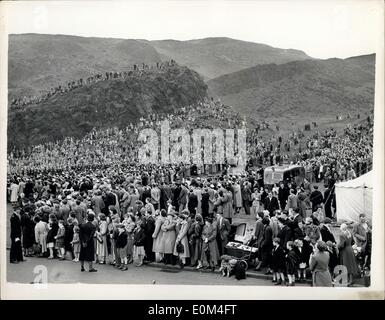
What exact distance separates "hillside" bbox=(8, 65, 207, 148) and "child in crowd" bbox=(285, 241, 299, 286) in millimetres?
14968

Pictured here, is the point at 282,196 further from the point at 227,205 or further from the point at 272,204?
the point at 227,205

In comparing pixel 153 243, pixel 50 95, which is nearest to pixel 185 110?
pixel 50 95

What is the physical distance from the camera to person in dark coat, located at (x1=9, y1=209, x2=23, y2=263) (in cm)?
1298

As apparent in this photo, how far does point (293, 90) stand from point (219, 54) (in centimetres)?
1096

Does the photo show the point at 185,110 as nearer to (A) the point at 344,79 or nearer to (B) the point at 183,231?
(A) the point at 344,79

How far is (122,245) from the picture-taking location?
1276 cm

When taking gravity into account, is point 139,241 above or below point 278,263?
above

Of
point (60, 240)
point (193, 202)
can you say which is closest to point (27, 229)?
point (60, 240)

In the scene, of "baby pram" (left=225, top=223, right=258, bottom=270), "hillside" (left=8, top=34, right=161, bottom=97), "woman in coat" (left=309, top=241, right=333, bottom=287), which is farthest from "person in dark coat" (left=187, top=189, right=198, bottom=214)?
"hillside" (left=8, top=34, right=161, bottom=97)

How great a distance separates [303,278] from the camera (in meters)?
11.8

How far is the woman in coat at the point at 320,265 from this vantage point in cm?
1049

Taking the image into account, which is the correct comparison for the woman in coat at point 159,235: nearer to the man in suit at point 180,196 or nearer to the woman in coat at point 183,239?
the woman in coat at point 183,239
